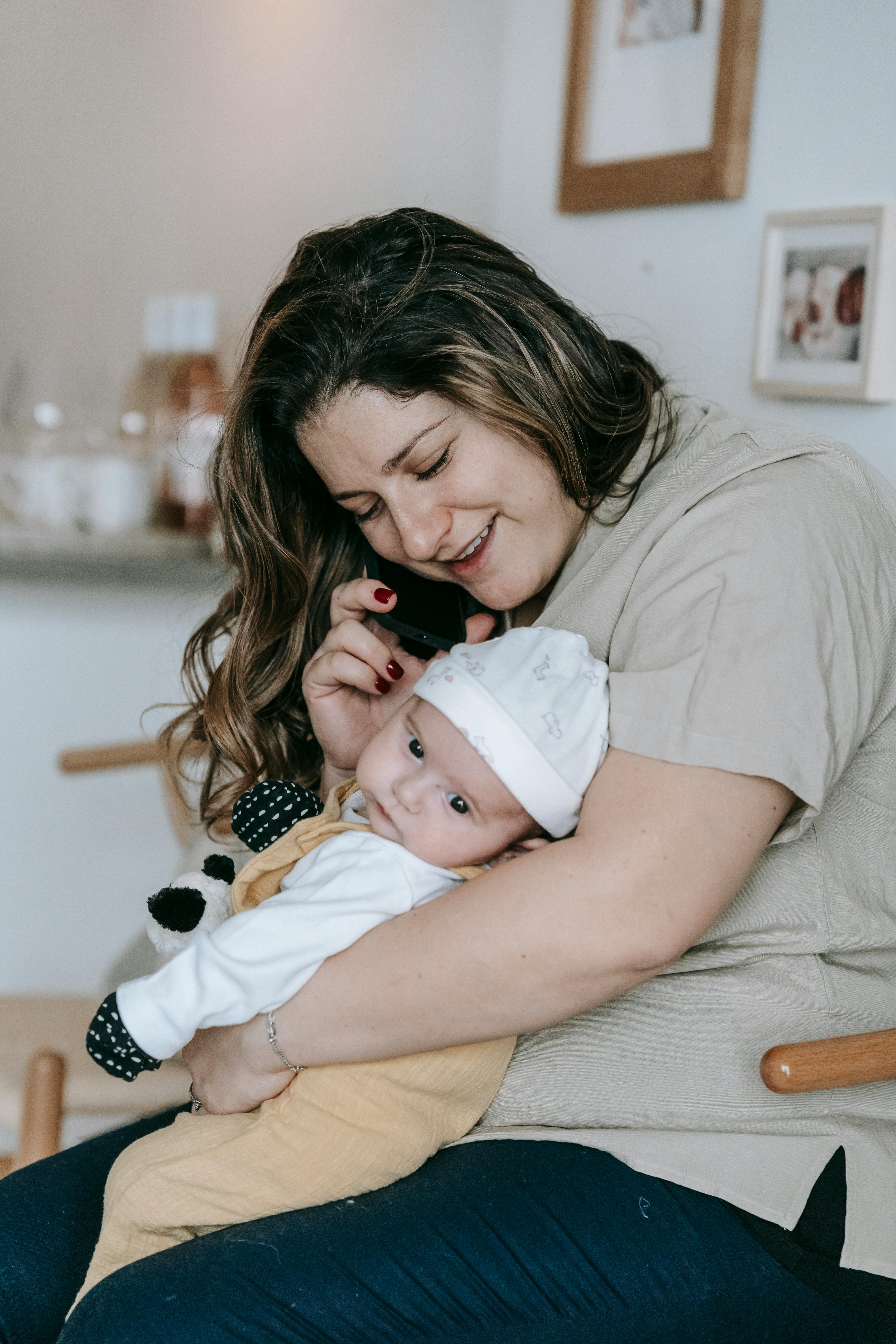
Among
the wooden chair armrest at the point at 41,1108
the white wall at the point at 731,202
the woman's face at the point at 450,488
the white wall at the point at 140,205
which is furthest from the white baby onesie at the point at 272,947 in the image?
the white wall at the point at 140,205

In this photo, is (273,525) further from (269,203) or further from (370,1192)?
(269,203)

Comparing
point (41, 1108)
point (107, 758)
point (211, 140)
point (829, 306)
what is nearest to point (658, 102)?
point (829, 306)

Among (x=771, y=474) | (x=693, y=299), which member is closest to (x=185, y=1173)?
(x=771, y=474)

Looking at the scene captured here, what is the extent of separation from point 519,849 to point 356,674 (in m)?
0.39

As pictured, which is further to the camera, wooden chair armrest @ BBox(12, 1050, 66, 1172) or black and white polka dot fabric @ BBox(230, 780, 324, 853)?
wooden chair armrest @ BBox(12, 1050, 66, 1172)

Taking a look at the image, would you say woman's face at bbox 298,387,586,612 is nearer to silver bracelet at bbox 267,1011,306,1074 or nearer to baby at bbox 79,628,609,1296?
baby at bbox 79,628,609,1296

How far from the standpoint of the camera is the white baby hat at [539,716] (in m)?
1.02

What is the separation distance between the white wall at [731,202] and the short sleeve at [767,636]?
76 cm

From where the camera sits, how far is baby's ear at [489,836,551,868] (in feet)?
3.60

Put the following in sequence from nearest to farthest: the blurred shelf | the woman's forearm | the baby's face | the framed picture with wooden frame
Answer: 1. the woman's forearm
2. the baby's face
3. the framed picture with wooden frame
4. the blurred shelf

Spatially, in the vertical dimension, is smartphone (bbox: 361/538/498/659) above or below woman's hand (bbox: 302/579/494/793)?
above

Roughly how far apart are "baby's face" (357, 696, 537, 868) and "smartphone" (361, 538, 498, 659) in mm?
338

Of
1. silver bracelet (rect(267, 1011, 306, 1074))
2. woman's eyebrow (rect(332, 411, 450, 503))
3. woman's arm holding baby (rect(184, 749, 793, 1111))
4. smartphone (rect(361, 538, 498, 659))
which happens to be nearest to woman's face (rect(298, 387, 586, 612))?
woman's eyebrow (rect(332, 411, 450, 503))

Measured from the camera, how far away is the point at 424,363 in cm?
120
